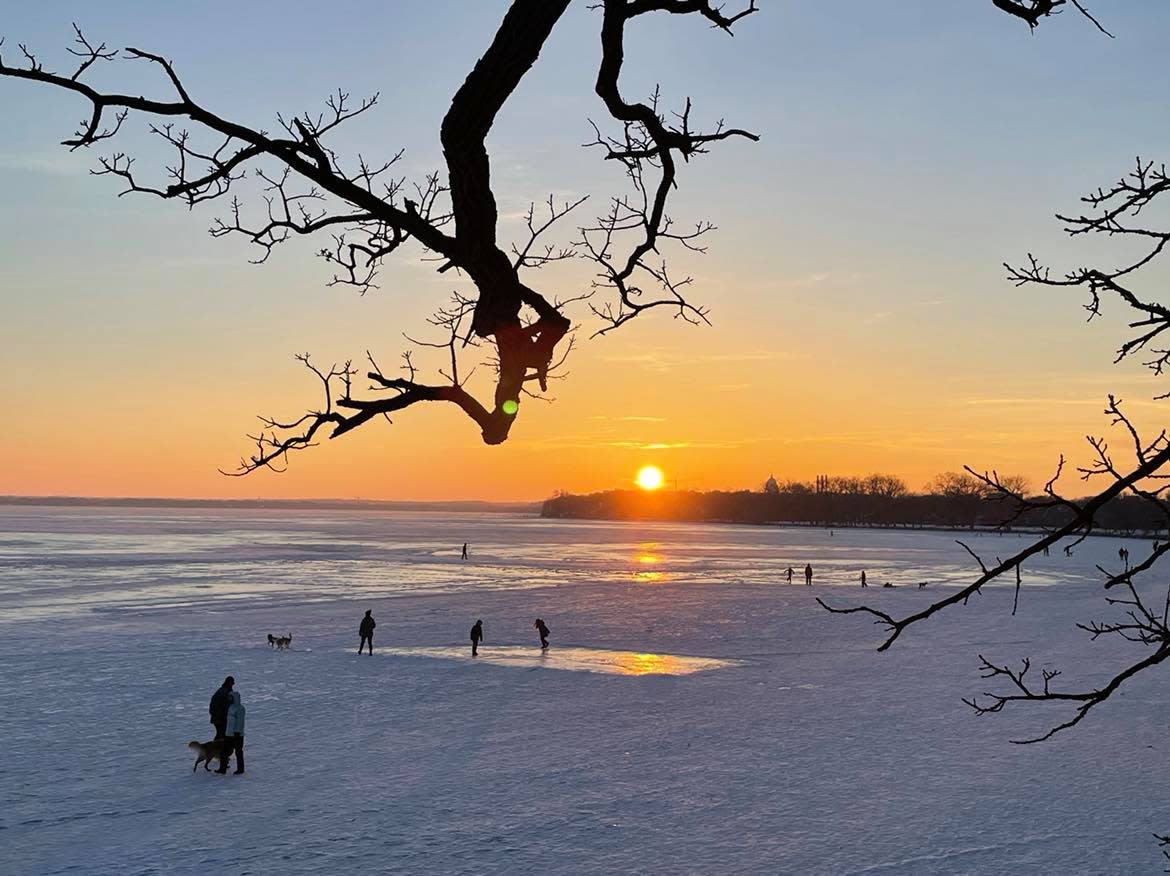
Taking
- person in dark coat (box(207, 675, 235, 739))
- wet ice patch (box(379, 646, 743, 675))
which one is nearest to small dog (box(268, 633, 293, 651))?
wet ice patch (box(379, 646, 743, 675))

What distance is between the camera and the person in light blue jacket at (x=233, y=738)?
12969mm

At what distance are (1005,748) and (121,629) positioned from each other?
2172 centimetres

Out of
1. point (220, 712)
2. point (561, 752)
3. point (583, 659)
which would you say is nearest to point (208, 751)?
point (220, 712)

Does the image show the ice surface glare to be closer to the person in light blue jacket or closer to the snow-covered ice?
the snow-covered ice

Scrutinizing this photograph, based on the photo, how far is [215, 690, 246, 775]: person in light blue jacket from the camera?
42.5 feet

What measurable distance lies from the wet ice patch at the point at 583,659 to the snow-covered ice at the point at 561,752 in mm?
173

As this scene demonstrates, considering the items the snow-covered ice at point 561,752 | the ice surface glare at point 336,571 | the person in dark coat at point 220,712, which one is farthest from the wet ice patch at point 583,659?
the ice surface glare at point 336,571

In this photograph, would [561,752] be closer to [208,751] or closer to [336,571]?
[208,751]

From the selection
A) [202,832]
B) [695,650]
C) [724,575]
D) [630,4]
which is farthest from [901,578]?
[630,4]

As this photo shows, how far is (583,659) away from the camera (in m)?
22.4

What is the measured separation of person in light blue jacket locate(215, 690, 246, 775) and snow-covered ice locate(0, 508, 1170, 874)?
29cm

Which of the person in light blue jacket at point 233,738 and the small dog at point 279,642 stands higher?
the person in light blue jacket at point 233,738

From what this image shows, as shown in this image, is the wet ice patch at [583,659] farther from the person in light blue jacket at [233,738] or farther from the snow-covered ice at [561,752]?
the person in light blue jacket at [233,738]

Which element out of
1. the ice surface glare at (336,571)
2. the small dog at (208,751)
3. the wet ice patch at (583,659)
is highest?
the small dog at (208,751)
